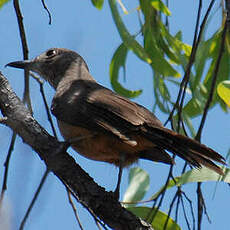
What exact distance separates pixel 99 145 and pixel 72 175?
55 cm

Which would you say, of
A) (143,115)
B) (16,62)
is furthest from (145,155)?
(16,62)

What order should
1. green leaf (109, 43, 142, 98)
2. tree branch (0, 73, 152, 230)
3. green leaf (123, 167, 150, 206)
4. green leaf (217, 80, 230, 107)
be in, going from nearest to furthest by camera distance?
green leaf (217, 80, 230, 107)
tree branch (0, 73, 152, 230)
green leaf (123, 167, 150, 206)
green leaf (109, 43, 142, 98)

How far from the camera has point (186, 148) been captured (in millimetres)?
2846

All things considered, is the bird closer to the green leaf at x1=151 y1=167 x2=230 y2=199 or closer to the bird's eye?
the green leaf at x1=151 y1=167 x2=230 y2=199

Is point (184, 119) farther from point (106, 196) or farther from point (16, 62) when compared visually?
point (16, 62)

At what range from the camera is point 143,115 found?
10.4ft

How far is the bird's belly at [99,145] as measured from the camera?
3.12m

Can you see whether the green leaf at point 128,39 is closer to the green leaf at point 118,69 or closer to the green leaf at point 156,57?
the green leaf at point 156,57

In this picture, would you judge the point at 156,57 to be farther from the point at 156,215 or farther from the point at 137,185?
the point at 156,215

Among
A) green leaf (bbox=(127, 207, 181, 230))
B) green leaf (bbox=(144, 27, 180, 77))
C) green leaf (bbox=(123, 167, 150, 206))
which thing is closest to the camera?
green leaf (bbox=(127, 207, 181, 230))

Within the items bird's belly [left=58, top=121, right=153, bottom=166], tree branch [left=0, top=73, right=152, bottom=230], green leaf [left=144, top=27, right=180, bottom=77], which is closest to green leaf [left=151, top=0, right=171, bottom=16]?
green leaf [left=144, top=27, right=180, bottom=77]

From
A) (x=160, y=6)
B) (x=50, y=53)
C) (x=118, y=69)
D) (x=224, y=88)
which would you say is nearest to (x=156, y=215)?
(x=224, y=88)

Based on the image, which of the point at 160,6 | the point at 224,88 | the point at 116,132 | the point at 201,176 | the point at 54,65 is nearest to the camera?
the point at 224,88

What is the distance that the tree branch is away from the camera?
2611 millimetres
